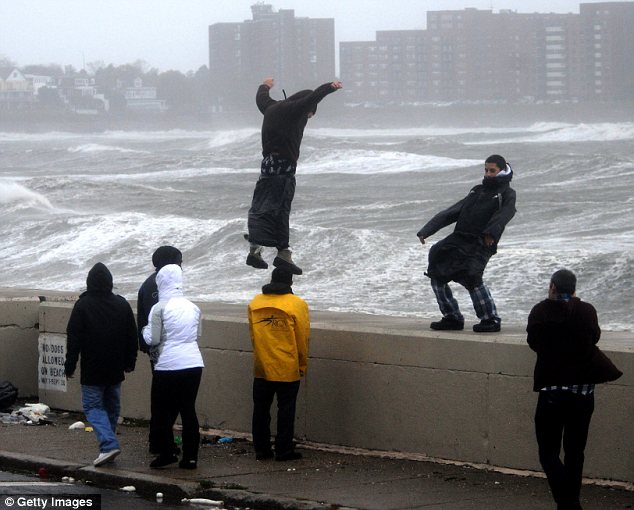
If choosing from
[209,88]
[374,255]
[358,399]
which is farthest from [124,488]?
[209,88]

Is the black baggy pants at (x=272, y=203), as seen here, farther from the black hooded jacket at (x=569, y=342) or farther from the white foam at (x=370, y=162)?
the white foam at (x=370, y=162)

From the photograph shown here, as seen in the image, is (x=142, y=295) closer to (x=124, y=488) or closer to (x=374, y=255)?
(x=124, y=488)

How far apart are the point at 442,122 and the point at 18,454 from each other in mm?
175509

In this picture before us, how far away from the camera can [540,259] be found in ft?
68.7

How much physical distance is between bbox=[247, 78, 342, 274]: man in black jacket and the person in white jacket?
122 cm

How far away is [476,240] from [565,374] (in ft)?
6.33

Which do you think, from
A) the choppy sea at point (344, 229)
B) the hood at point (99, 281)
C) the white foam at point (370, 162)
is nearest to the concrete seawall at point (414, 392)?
the hood at point (99, 281)

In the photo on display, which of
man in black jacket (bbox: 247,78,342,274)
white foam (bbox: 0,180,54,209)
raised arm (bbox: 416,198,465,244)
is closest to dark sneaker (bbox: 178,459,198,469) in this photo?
man in black jacket (bbox: 247,78,342,274)

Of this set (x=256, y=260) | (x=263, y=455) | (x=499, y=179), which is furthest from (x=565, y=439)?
(x=256, y=260)

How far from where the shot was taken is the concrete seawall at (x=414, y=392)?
7.19 m

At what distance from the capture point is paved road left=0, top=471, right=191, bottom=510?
6.93 metres

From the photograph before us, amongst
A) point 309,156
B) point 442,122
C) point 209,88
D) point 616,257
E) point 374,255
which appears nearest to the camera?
point 616,257

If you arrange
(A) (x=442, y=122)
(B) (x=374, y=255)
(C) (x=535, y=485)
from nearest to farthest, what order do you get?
1. (C) (x=535, y=485)
2. (B) (x=374, y=255)
3. (A) (x=442, y=122)

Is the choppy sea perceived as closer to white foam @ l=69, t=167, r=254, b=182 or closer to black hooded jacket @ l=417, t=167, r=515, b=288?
white foam @ l=69, t=167, r=254, b=182
